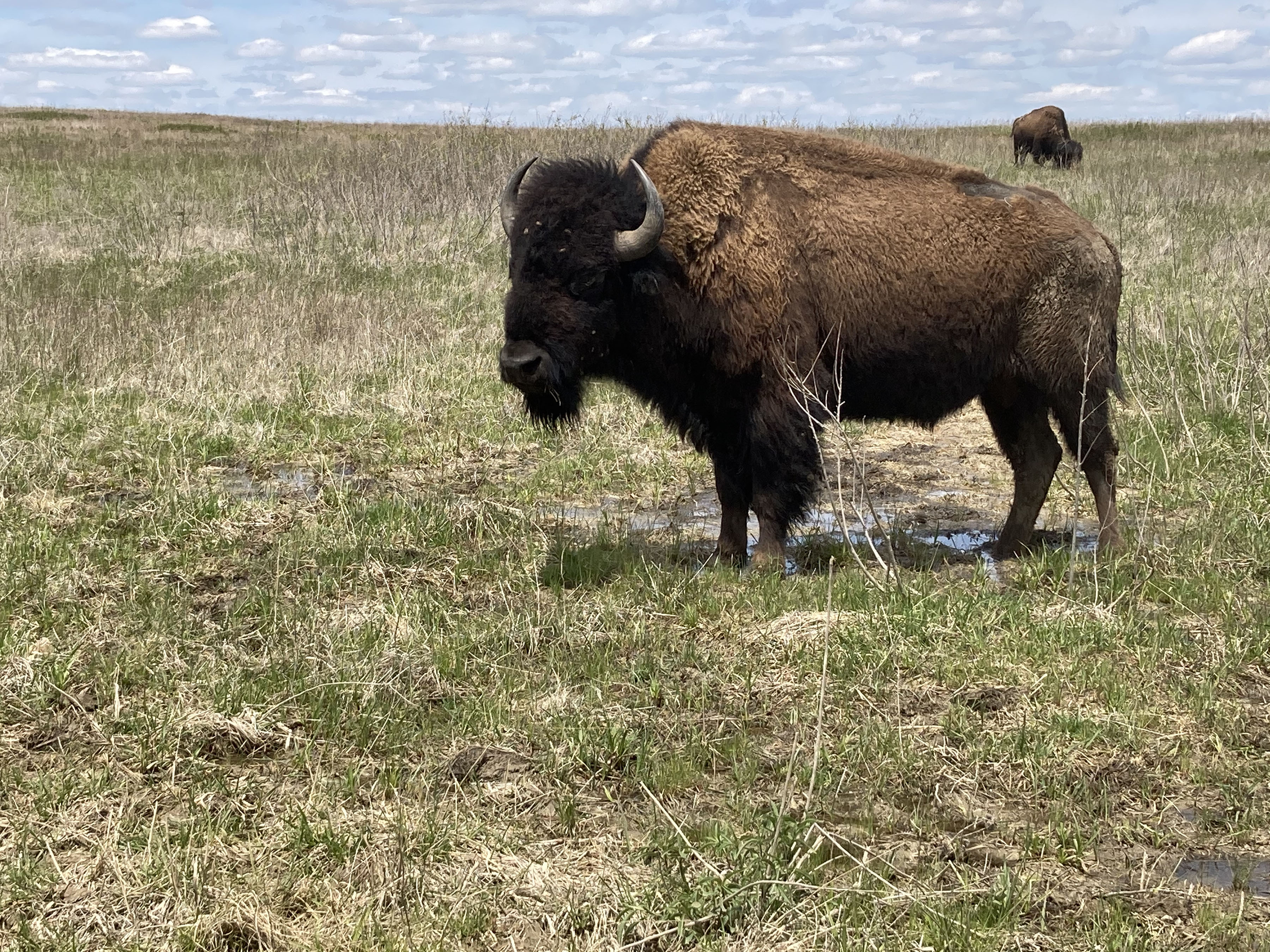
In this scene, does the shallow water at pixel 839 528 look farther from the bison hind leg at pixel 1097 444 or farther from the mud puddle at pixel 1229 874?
the mud puddle at pixel 1229 874

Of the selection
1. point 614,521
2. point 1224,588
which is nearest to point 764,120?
point 614,521

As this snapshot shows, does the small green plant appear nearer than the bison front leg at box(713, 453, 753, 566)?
No

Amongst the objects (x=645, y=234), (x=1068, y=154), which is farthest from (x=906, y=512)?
(x=1068, y=154)

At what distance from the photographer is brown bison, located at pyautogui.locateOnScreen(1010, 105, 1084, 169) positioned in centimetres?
2792

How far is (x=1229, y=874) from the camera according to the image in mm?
3328

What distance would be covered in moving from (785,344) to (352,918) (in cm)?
383

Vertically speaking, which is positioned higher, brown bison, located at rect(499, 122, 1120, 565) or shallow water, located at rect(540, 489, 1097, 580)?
brown bison, located at rect(499, 122, 1120, 565)

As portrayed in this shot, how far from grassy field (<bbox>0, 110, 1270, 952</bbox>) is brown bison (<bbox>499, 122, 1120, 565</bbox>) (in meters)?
0.44

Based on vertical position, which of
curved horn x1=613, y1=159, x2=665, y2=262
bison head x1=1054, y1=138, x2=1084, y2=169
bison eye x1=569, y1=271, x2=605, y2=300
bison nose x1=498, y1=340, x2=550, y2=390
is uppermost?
bison head x1=1054, y1=138, x2=1084, y2=169

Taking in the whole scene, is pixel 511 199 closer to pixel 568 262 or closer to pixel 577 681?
pixel 568 262

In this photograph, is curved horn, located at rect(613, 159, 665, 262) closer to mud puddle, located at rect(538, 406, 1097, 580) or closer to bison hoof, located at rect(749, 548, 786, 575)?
mud puddle, located at rect(538, 406, 1097, 580)

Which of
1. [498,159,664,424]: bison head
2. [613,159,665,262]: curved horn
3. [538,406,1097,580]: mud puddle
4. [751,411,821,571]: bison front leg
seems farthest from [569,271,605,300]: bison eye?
[538,406,1097,580]: mud puddle

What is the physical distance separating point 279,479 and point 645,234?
3137mm

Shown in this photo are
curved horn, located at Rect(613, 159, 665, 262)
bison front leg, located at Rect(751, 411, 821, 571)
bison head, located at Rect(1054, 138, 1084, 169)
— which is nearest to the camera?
curved horn, located at Rect(613, 159, 665, 262)
